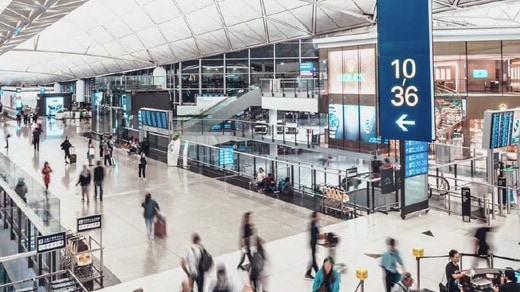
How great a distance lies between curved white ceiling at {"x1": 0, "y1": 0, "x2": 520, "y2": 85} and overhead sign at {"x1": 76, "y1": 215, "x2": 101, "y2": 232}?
10.5 meters

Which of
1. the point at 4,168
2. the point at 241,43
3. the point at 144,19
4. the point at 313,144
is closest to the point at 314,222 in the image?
the point at 4,168

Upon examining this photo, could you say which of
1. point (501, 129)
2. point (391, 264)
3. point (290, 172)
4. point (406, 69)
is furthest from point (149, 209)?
point (501, 129)

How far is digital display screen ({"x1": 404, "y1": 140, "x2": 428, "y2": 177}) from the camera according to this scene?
1452 centimetres

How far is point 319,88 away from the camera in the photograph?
32500 mm

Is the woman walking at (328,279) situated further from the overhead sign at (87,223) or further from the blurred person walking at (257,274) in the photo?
the overhead sign at (87,223)

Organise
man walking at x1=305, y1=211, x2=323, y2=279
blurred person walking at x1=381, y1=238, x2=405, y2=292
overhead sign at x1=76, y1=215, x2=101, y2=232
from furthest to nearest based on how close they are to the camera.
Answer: overhead sign at x1=76, y1=215, x2=101, y2=232
man walking at x1=305, y1=211, x2=323, y2=279
blurred person walking at x1=381, y1=238, x2=405, y2=292

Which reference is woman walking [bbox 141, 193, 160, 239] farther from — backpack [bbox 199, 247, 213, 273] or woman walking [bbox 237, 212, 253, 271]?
backpack [bbox 199, 247, 213, 273]

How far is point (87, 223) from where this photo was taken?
34.9 ft

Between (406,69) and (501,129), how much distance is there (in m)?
7.59

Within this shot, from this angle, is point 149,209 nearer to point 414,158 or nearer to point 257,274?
point 257,274

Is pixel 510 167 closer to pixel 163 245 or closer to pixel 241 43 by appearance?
pixel 163 245

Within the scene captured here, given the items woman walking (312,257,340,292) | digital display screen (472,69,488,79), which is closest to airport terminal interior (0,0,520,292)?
woman walking (312,257,340,292)

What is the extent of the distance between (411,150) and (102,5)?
109ft

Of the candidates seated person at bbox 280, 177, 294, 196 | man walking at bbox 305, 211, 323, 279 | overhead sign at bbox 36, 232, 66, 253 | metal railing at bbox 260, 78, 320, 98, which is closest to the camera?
overhead sign at bbox 36, 232, 66, 253
